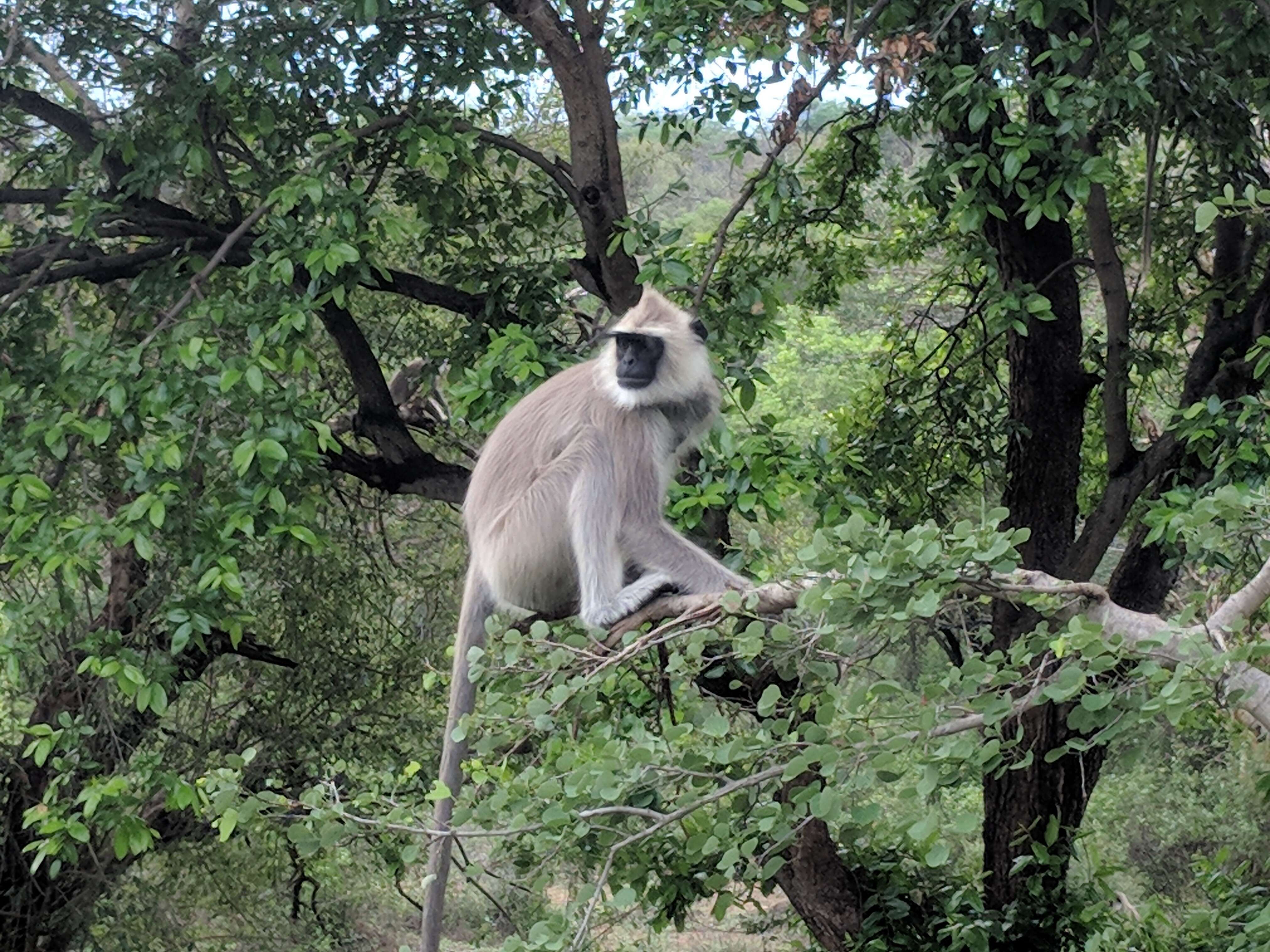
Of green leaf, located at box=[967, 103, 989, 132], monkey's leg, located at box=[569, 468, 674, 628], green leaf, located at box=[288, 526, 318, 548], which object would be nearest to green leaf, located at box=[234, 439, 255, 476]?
green leaf, located at box=[288, 526, 318, 548]

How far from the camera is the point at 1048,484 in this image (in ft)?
21.0

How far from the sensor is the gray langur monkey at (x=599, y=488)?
157 inches

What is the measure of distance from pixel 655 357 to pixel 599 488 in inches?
16.1

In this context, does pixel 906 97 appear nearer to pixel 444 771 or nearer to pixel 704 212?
pixel 444 771

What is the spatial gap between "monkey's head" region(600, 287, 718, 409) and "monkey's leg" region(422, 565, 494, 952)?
67cm

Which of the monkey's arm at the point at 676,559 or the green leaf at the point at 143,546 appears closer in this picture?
the monkey's arm at the point at 676,559

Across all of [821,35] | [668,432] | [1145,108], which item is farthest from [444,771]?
[1145,108]

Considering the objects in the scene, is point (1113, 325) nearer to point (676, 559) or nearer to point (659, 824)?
point (676, 559)

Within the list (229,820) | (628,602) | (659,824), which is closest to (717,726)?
(659,824)

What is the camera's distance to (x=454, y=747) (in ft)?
11.6

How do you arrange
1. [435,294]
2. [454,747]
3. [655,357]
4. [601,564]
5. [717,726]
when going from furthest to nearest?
[435,294]
[655,357]
[601,564]
[454,747]
[717,726]

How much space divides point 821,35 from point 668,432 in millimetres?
1218

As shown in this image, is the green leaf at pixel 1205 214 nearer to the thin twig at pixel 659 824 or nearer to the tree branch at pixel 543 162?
the thin twig at pixel 659 824

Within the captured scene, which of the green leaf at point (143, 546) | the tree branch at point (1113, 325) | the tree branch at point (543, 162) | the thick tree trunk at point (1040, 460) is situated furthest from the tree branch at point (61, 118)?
the tree branch at point (1113, 325)
